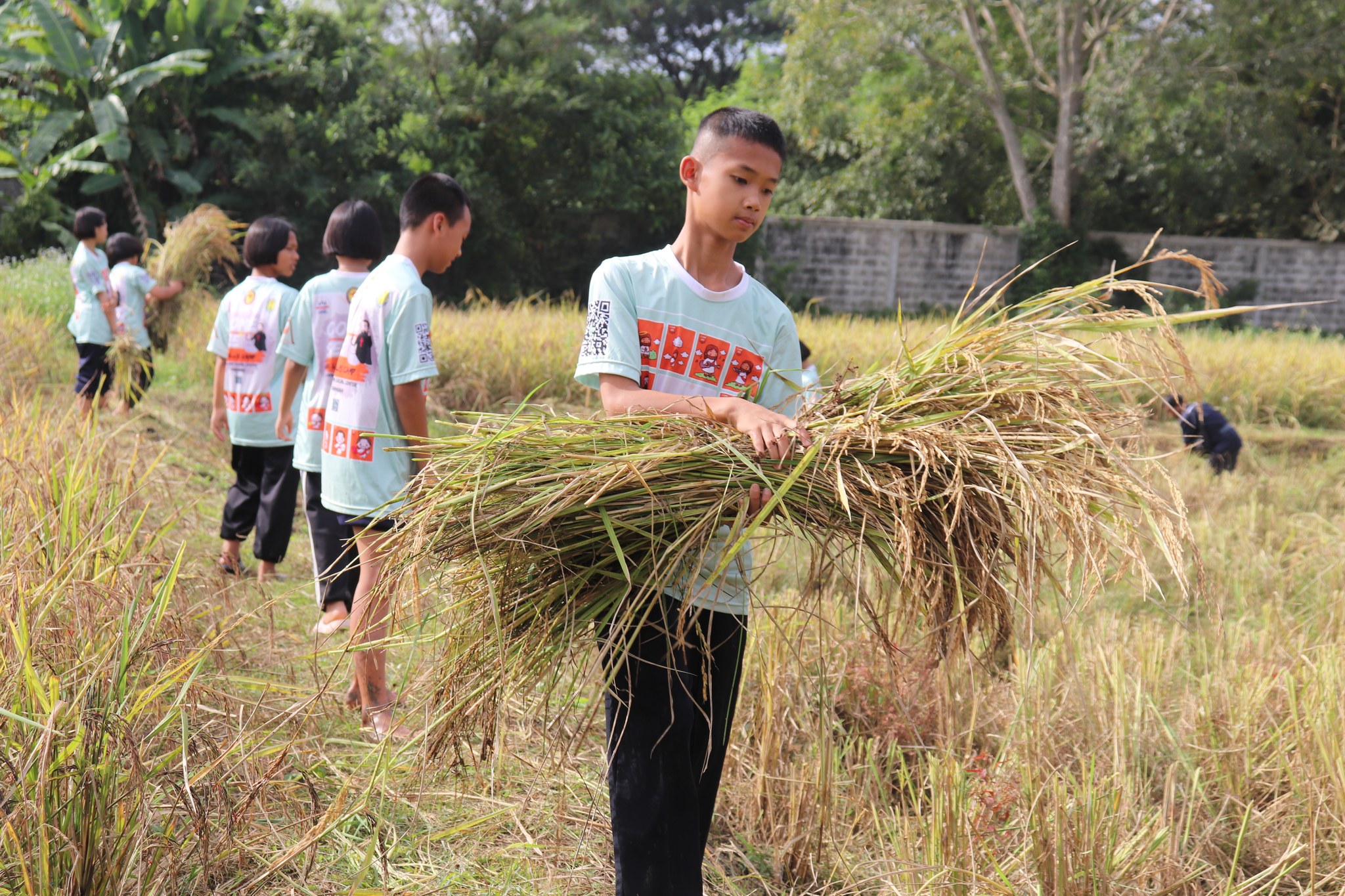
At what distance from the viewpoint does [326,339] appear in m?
3.16

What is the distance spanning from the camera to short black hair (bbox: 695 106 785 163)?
1.87 metres

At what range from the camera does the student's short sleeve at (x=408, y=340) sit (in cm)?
261

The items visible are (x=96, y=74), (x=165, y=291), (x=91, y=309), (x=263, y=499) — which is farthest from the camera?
(x=96, y=74)

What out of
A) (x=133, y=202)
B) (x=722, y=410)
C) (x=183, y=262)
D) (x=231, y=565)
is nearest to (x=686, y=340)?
(x=722, y=410)

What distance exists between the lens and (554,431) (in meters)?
1.66

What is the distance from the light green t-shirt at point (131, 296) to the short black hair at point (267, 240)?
238 centimetres

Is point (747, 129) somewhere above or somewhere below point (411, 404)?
above

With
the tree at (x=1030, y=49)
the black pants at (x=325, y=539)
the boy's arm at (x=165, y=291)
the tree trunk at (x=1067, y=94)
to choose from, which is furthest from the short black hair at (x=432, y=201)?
the tree trunk at (x=1067, y=94)

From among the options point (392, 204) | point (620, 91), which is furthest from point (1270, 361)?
point (392, 204)

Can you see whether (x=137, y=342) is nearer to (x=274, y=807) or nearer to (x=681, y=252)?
(x=274, y=807)

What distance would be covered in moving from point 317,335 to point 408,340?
27.2 inches

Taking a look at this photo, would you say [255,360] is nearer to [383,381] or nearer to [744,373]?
[383,381]

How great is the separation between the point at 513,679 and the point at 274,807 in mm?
694

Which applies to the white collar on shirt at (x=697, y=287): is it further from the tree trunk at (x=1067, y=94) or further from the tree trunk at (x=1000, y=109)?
the tree trunk at (x=1000, y=109)
